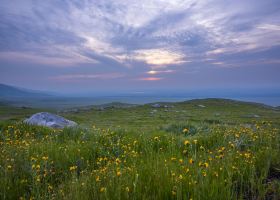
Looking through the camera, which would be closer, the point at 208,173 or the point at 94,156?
the point at 208,173

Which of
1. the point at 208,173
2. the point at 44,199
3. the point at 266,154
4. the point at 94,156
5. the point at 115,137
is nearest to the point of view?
the point at 44,199

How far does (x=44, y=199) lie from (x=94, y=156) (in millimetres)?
2784

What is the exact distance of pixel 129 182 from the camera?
3861mm

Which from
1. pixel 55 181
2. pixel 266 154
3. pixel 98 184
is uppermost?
pixel 266 154

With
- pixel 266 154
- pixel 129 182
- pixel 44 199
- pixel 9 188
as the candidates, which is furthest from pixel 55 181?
pixel 266 154

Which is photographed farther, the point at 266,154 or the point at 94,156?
the point at 94,156

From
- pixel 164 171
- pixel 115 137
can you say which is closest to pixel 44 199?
pixel 164 171

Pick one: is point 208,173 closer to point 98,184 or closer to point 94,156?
point 98,184

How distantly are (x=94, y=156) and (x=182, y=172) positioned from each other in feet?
9.90

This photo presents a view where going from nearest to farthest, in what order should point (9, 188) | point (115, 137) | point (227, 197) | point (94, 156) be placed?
1. point (227, 197)
2. point (9, 188)
3. point (94, 156)
4. point (115, 137)

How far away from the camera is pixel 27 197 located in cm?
408

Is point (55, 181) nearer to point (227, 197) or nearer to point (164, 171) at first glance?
point (164, 171)

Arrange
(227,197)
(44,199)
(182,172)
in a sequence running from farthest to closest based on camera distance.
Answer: (182,172) < (44,199) < (227,197)

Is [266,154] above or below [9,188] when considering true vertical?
above
